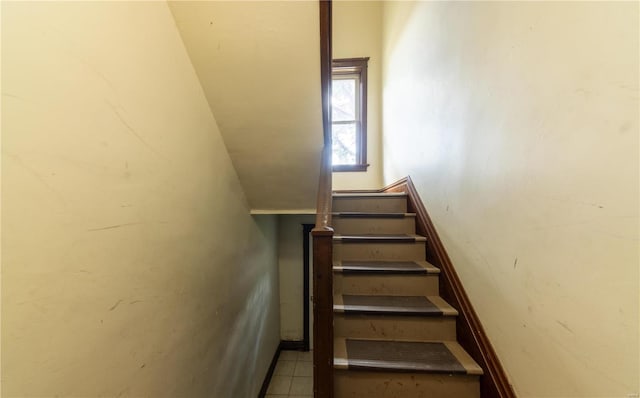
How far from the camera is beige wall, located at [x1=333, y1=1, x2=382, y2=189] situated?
3676mm

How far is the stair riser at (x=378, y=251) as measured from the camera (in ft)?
6.75

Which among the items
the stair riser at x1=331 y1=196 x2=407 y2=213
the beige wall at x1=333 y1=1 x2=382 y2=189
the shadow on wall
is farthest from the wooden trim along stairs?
the beige wall at x1=333 y1=1 x2=382 y2=189

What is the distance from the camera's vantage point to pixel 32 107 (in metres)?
0.63

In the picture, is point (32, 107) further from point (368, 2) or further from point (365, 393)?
point (368, 2)

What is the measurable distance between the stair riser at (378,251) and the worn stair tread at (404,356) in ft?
2.05

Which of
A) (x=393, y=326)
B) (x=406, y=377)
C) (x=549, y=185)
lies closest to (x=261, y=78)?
(x=549, y=185)

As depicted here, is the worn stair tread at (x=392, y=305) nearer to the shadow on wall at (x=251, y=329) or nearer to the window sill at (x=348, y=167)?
the shadow on wall at (x=251, y=329)

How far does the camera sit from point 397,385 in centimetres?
136

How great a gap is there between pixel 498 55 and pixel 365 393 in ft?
5.93

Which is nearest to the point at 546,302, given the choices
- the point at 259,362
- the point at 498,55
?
the point at 498,55

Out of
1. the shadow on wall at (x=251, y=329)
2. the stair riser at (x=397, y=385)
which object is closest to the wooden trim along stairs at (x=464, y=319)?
the stair riser at (x=397, y=385)

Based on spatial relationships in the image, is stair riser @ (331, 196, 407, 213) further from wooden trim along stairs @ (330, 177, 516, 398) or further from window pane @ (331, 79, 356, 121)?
window pane @ (331, 79, 356, 121)

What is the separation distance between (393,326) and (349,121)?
300 centimetres

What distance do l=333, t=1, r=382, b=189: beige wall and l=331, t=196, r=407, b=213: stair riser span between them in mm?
1243
